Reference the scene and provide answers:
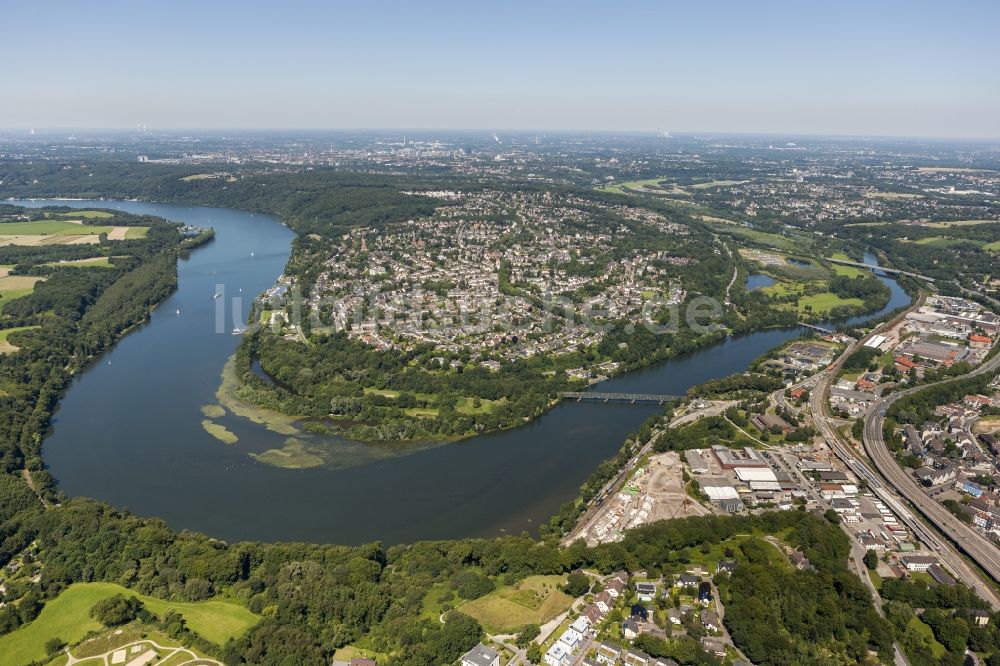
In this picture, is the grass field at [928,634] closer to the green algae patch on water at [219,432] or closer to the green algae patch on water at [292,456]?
the green algae patch on water at [292,456]

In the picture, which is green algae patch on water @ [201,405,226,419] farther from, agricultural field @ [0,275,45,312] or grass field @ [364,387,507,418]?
agricultural field @ [0,275,45,312]

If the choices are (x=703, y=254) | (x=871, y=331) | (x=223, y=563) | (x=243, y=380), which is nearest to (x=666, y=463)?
(x=223, y=563)

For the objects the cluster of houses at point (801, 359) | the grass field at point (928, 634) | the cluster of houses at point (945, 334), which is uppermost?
the cluster of houses at point (945, 334)

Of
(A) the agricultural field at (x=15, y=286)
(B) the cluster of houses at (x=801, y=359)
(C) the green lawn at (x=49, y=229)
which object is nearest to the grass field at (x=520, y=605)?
(B) the cluster of houses at (x=801, y=359)

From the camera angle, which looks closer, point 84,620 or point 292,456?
point 84,620

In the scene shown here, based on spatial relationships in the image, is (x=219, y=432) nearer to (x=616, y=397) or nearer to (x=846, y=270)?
(x=616, y=397)

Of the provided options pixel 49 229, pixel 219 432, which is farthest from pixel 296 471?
pixel 49 229
